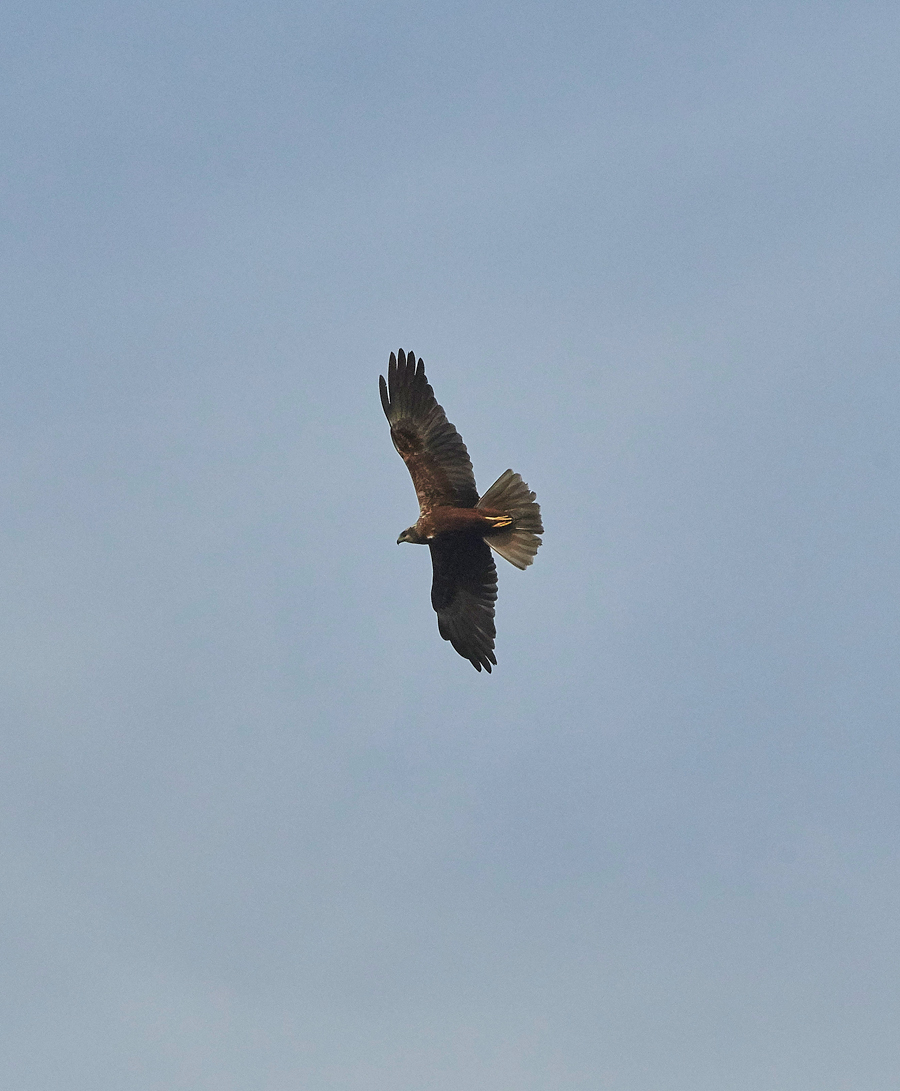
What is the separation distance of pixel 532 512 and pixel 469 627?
2089mm

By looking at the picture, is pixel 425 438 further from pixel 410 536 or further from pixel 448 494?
pixel 410 536

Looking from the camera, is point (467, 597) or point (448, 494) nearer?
point (448, 494)

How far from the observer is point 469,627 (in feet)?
92.2

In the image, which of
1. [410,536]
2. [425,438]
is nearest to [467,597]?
[410,536]

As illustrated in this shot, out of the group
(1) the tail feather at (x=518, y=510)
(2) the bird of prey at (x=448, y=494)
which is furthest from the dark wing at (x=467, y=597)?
(1) the tail feather at (x=518, y=510)

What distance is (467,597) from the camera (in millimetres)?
28078

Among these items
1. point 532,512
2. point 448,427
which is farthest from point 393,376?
point 532,512

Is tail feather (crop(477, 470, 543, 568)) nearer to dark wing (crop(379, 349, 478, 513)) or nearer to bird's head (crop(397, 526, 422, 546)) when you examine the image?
dark wing (crop(379, 349, 478, 513))

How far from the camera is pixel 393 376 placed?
27.4 meters

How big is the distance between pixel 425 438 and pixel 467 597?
2.43 m

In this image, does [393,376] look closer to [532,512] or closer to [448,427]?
[448,427]

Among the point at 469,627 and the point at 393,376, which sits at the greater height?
the point at 393,376

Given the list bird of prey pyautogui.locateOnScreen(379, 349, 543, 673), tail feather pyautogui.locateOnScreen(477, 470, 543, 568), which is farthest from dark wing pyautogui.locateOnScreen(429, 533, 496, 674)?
tail feather pyautogui.locateOnScreen(477, 470, 543, 568)

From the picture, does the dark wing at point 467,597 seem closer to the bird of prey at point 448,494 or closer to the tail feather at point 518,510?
the bird of prey at point 448,494
